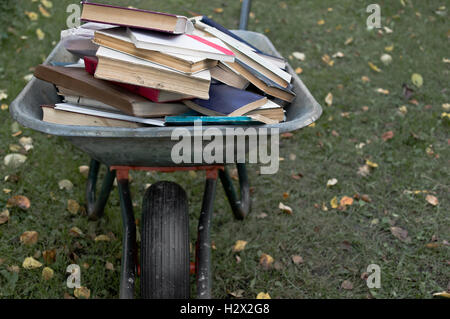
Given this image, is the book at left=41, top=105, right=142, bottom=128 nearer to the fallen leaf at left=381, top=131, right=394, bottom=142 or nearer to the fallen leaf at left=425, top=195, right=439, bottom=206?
the fallen leaf at left=425, top=195, right=439, bottom=206

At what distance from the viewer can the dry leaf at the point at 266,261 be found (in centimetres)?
225

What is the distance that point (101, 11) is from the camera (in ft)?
4.32

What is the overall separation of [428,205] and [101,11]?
2.22m

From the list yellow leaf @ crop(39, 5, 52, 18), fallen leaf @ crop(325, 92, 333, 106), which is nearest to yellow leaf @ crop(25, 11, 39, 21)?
yellow leaf @ crop(39, 5, 52, 18)

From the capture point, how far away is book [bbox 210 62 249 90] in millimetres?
1467

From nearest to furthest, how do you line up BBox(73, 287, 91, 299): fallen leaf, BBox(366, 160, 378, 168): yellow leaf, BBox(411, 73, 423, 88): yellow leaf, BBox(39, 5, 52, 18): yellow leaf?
BBox(73, 287, 91, 299): fallen leaf, BBox(366, 160, 378, 168): yellow leaf, BBox(411, 73, 423, 88): yellow leaf, BBox(39, 5, 52, 18): yellow leaf

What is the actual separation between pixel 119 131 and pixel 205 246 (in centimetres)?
61

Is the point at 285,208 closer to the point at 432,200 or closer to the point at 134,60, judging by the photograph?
the point at 432,200

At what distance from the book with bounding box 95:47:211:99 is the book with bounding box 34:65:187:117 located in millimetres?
61

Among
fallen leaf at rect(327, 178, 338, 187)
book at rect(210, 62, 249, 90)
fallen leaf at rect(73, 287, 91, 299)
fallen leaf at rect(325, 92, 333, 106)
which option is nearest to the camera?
book at rect(210, 62, 249, 90)

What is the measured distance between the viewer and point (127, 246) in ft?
5.26

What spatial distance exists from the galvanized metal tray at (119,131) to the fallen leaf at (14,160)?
1.19 m
